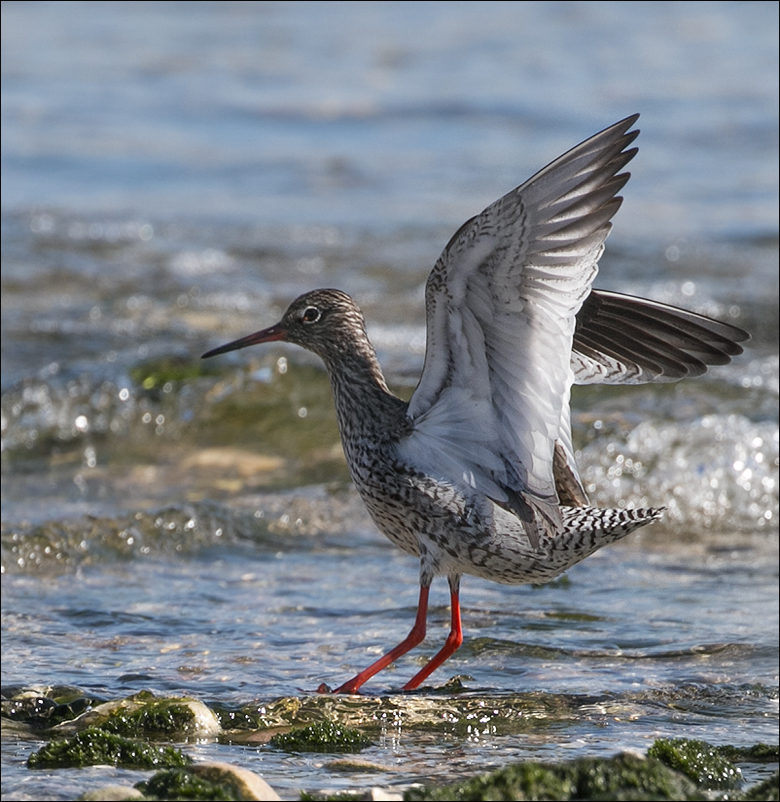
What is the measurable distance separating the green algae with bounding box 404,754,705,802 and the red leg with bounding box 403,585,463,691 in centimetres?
153

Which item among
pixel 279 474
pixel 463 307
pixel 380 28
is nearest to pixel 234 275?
pixel 279 474

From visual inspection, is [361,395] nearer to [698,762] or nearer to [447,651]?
[447,651]

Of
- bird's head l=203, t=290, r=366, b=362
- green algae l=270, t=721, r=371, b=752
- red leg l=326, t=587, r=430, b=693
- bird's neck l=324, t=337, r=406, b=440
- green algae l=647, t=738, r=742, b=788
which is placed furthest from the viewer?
bird's head l=203, t=290, r=366, b=362

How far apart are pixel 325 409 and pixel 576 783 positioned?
19.7 feet

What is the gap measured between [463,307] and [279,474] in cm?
420

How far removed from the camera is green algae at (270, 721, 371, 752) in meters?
4.32

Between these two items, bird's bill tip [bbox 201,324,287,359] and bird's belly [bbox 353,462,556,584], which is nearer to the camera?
bird's belly [bbox 353,462,556,584]

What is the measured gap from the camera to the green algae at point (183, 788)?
138 inches

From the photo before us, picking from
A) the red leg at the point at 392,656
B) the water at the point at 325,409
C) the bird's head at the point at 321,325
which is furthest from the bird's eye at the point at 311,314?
the water at the point at 325,409

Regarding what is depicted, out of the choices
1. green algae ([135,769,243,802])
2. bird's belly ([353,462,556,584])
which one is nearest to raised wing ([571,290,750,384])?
bird's belly ([353,462,556,584])

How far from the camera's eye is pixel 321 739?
14.3ft

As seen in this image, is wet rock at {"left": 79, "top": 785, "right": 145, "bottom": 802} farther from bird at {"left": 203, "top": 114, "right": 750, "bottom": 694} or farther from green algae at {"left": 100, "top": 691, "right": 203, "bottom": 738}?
bird at {"left": 203, "top": 114, "right": 750, "bottom": 694}

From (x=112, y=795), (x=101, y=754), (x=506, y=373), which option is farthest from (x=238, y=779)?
(x=506, y=373)

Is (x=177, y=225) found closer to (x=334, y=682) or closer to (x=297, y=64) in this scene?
(x=297, y=64)
